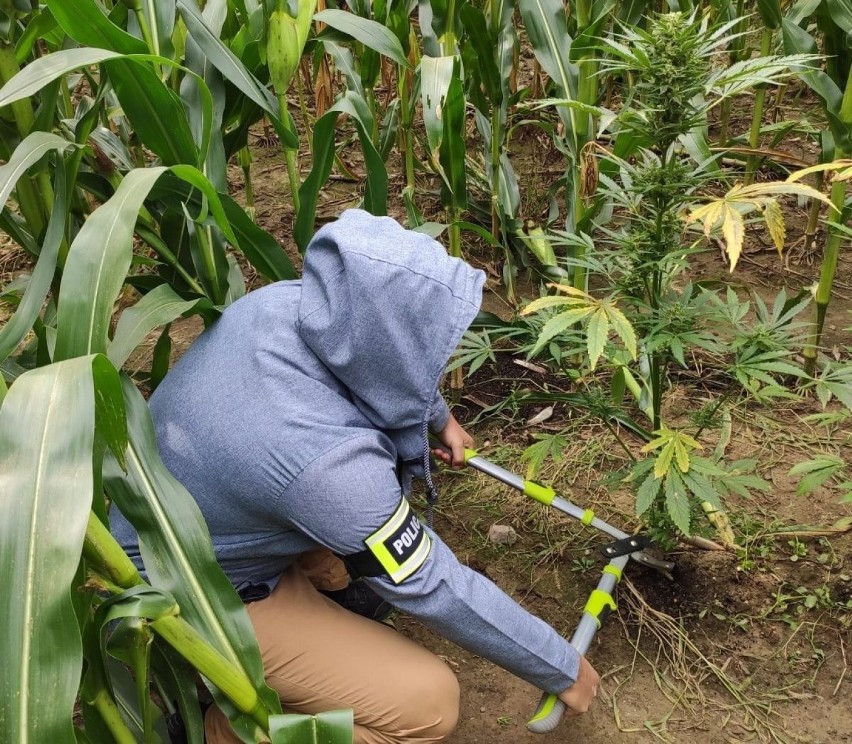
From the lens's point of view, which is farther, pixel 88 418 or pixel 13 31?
pixel 13 31

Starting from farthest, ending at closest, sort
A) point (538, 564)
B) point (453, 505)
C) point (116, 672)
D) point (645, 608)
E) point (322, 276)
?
point (453, 505) → point (538, 564) → point (645, 608) → point (116, 672) → point (322, 276)

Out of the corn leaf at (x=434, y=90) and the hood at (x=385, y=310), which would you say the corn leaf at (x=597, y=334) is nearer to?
the hood at (x=385, y=310)

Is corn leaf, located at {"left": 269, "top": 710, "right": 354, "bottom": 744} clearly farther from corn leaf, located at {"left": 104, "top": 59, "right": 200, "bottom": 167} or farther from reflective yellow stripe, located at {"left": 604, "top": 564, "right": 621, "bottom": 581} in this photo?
corn leaf, located at {"left": 104, "top": 59, "right": 200, "bottom": 167}

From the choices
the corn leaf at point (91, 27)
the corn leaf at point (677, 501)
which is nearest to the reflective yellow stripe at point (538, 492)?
the corn leaf at point (677, 501)

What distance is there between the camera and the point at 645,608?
1.93 meters

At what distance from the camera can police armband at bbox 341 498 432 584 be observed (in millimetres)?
1286

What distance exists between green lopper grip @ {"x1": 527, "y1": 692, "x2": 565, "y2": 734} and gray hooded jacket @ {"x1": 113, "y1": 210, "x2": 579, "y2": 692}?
11 cm

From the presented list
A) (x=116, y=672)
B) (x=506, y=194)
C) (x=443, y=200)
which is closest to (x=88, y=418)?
(x=116, y=672)

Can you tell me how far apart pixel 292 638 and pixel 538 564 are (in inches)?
31.1

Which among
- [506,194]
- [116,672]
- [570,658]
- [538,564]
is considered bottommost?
[538,564]

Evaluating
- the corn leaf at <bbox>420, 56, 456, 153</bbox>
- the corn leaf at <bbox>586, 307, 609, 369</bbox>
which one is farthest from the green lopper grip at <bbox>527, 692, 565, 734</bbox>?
the corn leaf at <bbox>420, 56, 456, 153</bbox>

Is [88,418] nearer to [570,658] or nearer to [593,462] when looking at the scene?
[570,658]

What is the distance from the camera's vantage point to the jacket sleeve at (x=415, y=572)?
1.26 m

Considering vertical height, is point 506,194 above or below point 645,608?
above
